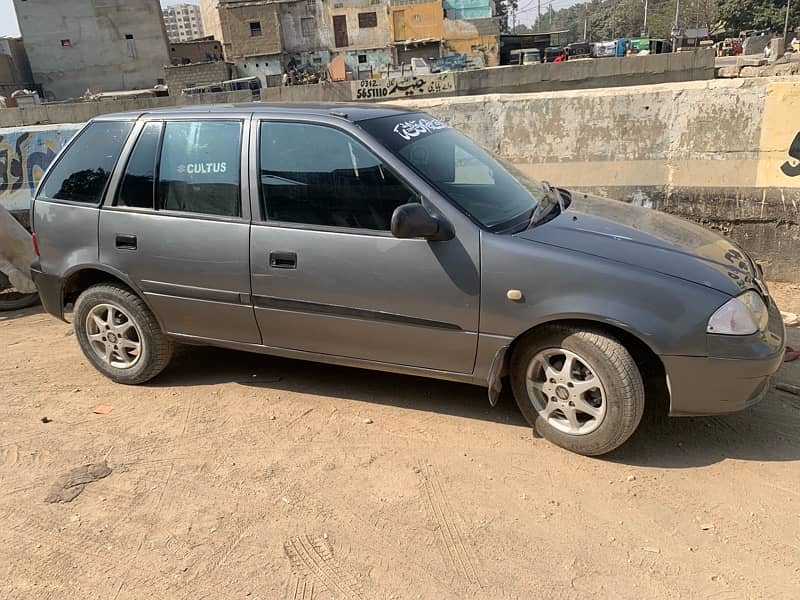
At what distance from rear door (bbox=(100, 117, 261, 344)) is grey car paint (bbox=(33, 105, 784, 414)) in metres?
0.01

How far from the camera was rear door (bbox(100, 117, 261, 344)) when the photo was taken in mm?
3750

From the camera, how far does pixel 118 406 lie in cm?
410

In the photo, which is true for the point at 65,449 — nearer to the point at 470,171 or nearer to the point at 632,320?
the point at 470,171

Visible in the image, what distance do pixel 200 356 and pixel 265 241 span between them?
5.51 ft

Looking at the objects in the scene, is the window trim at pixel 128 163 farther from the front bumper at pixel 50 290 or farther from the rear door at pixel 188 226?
the front bumper at pixel 50 290

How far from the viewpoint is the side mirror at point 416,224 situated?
3.15 meters

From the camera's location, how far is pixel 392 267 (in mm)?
3359

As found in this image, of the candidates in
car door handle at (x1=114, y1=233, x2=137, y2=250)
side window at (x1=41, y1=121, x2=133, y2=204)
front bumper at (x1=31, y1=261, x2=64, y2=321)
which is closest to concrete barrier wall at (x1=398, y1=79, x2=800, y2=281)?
side window at (x1=41, y1=121, x2=133, y2=204)

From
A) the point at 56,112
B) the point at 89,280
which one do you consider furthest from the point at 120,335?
the point at 56,112

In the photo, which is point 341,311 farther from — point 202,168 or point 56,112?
point 56,112

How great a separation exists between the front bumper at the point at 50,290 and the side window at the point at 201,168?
1.11 m

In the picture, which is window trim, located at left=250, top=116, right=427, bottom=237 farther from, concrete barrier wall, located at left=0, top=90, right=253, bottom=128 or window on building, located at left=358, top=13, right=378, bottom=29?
window on building, located at left=358, top=13, right=378, bottom=29

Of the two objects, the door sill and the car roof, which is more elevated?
the car roof

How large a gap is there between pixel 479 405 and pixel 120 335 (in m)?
2.48
